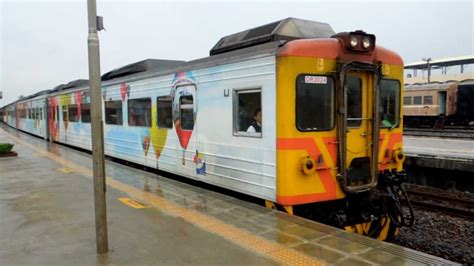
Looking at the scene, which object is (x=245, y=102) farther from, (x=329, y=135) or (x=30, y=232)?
(x=30, y=232)

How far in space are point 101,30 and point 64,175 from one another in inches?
231

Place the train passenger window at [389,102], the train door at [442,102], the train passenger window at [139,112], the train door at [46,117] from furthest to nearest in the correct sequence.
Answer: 1. the train door at [442,102]
2. the train door at [46,117]
3. the train passenger window at [139,112]
4. the train passenger window at [389,102]

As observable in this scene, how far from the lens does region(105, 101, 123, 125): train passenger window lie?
1020 centimetres

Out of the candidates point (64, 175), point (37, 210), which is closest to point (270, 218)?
point (37, 210)

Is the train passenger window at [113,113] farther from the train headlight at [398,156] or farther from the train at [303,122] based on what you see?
the train headlight at [398,156]

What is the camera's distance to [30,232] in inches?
186

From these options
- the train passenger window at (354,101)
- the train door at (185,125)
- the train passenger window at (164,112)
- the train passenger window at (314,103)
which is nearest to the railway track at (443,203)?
the train passenger window at (354,101)

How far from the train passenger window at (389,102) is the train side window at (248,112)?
6.40 feet

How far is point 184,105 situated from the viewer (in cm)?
722

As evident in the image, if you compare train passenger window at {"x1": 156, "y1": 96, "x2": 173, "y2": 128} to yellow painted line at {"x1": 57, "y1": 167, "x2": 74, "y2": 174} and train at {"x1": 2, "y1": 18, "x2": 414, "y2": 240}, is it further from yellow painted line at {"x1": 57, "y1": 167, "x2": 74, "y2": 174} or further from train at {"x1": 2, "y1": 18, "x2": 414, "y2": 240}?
yellow painted line at {"x1": 57, "y1": 167, "x2": 74, "y2": 174}

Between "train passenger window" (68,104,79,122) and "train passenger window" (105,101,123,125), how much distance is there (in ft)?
13.3

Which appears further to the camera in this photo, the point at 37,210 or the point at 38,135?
the point at 38,135

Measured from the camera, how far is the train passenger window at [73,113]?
14570 mm

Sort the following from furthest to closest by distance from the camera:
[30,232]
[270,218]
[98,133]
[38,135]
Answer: [38,135] < [270,218] < [30,232] < [98,133]
